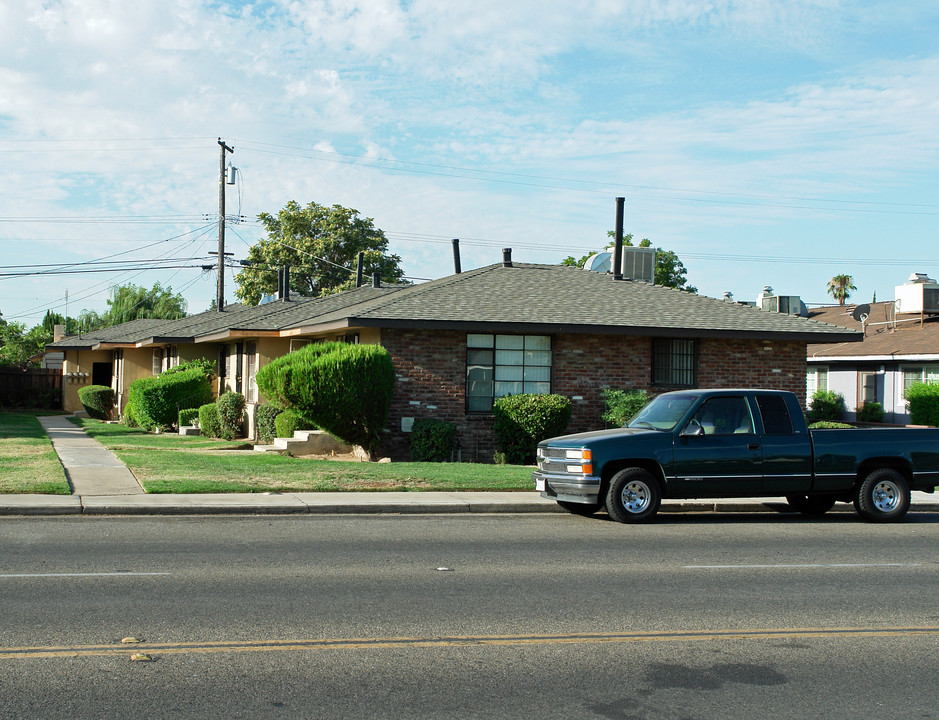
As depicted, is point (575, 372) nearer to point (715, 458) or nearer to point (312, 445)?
point (312, 445)

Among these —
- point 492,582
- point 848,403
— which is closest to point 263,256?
point 848,403

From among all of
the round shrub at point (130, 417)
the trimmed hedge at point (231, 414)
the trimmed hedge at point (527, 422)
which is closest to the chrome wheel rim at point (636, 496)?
the trimmed hedge at point (527, 422)

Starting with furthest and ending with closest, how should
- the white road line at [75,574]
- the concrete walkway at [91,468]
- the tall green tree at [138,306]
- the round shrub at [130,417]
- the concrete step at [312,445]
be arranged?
the tall green tree at [138,306] < the round shrub at [130,417] < the concrete step at [312,445] < the concrete walkway at [91,468] < the white road line at [75,574]

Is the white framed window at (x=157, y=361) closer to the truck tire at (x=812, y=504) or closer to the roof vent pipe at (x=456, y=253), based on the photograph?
the roof vent pipe at (x=456, y=253)

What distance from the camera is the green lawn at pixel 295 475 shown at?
15.6 m

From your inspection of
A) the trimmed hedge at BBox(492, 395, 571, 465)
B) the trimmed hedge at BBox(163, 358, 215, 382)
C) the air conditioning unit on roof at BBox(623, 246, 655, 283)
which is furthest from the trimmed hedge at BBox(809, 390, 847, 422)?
the trimmed hedge at BBox(163, 358, 215, 382)

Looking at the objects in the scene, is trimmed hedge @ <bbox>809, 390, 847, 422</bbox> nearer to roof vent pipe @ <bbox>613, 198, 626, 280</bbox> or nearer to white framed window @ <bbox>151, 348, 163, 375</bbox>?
roof vent pipe @ <bbox>613, 198, 626, 280</bbox>

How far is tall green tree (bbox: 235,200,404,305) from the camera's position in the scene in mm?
54375

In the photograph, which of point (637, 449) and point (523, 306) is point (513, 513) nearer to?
point (637, 449)

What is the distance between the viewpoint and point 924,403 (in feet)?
90.0

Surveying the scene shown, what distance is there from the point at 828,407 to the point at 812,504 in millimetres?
19817

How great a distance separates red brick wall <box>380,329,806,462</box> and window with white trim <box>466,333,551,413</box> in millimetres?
259

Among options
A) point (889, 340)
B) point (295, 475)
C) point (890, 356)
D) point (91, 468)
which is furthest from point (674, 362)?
point (889, 340)

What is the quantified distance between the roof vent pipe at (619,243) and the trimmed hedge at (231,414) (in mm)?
11318
